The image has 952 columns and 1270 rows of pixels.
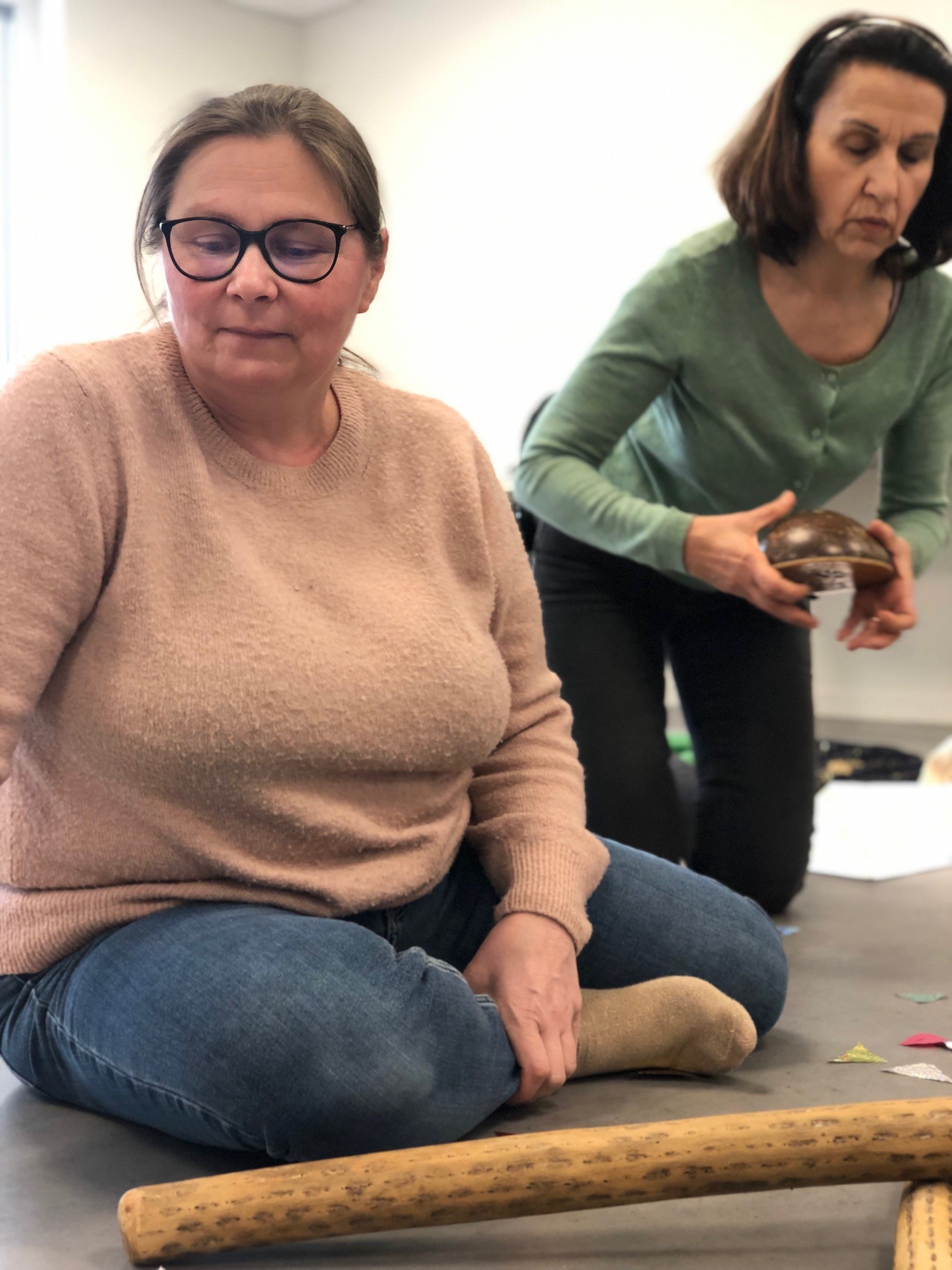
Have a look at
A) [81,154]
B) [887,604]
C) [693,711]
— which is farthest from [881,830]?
[81,154]

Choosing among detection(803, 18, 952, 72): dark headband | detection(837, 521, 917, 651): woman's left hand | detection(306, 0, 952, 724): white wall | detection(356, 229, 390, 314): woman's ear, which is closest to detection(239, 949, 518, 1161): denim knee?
detection(356, 229, 390, 314): woman's ear

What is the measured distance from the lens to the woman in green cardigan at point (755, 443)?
1.82 metres

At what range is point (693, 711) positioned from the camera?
85.0 inches

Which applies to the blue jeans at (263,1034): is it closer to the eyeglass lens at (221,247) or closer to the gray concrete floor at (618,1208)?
the gray concrete floor at (618,1208)

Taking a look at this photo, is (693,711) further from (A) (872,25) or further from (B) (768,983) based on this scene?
(A) (872,25)

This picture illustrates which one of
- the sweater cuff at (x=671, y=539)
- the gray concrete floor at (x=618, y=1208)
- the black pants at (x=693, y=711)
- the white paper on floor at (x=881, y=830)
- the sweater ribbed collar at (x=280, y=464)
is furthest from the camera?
the white paper on floor at (x=881, y=830)

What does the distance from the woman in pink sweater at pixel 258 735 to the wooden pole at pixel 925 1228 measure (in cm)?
33

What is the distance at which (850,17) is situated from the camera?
186 centimetres

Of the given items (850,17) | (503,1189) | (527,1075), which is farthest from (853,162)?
(503,1189)

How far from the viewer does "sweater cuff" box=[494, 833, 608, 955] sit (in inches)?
51.8

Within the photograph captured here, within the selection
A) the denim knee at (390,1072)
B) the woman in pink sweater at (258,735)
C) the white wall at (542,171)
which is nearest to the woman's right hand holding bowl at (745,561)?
the woman in pink sweater at (258,735)

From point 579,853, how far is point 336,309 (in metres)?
0.57

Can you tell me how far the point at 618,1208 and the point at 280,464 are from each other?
714mm

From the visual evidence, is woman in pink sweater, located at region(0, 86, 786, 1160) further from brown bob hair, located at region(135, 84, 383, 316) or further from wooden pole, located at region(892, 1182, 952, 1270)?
wooden pole, located at region(892, 1182, 952, 1270)
